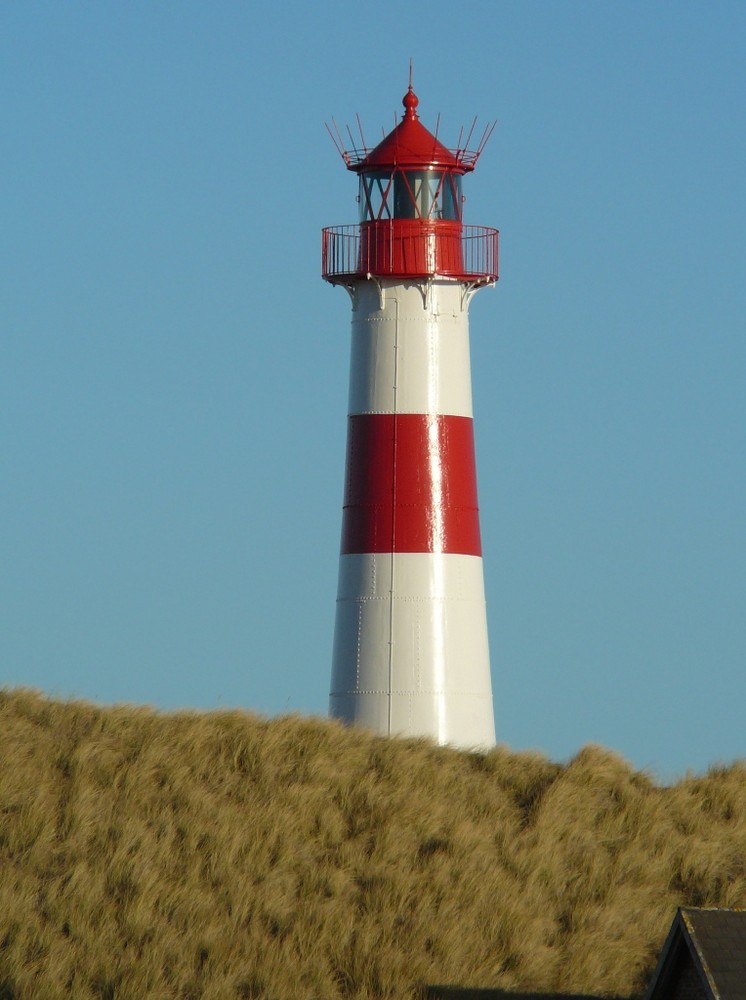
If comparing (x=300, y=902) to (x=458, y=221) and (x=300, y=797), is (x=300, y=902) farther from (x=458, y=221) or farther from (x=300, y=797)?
(x=458, y=221)

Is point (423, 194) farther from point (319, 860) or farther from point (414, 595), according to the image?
point (319, 860)

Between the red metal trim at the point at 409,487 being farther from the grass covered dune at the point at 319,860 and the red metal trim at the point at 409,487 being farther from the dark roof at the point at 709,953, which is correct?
the dark roof at the point at 709,953

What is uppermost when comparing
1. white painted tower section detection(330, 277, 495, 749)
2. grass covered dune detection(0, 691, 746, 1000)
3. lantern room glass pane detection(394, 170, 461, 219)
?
lantern room glass pane detection(394, 170, 461, 219)

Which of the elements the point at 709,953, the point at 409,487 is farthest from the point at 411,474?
the point at 709,953

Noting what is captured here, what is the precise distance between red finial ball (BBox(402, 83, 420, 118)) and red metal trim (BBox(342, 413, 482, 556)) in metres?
4.53

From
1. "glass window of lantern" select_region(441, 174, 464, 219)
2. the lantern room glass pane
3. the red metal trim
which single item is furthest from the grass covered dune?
"glass window of lantern" select_region(441, 174, 464, 219)

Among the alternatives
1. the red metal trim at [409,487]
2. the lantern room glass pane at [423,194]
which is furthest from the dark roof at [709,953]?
A: the lantern room glass pane at [423,194]

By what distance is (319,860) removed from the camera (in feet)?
74.6

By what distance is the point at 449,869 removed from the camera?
2294 centimetres

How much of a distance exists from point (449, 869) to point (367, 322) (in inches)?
352

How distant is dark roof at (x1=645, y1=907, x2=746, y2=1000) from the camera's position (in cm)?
1778

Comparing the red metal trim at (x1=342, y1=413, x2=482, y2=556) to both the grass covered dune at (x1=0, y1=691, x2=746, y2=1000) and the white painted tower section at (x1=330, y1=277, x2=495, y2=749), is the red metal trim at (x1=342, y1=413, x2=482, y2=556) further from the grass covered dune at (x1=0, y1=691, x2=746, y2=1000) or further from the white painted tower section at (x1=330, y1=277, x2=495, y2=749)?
the grass covered dune at (x1=0, y1=691, x2=746, y2=1000)

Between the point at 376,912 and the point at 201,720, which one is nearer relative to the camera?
the point at 376,912

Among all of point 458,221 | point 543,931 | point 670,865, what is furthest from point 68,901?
point 458,221
